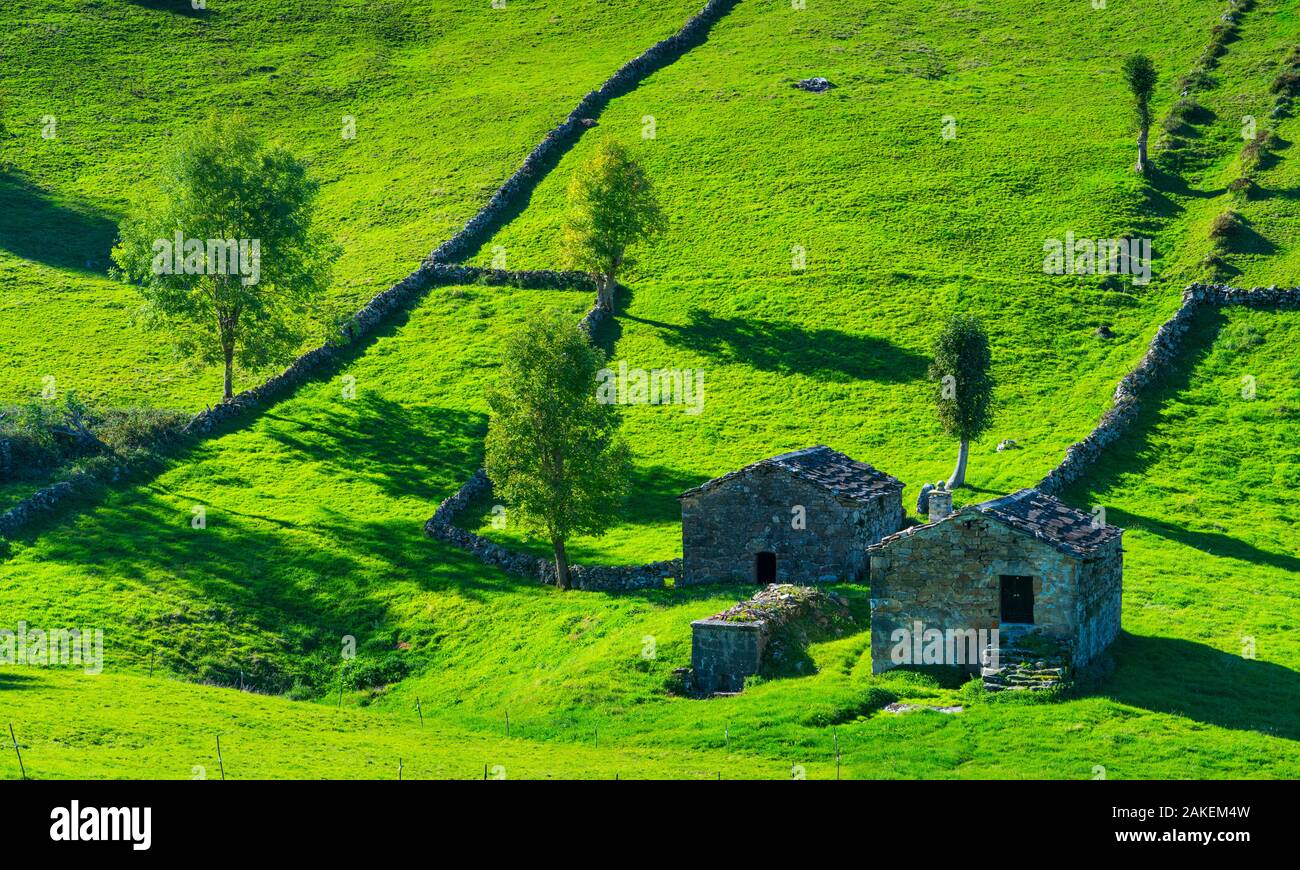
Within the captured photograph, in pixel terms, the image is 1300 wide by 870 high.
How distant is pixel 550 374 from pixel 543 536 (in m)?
6.19

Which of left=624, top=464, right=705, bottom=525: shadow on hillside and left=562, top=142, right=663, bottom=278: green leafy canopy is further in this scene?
left=562, top=142, right=663, bottom=278: green leafy canopy

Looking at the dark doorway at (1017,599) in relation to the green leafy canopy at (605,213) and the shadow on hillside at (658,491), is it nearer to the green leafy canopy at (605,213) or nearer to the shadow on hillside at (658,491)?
the shadow on hillside at (658,491)

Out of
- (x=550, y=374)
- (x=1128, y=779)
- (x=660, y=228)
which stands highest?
(x=660, y=228)

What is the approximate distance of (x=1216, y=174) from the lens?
321ft

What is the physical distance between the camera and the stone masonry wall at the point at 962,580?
47719 mm

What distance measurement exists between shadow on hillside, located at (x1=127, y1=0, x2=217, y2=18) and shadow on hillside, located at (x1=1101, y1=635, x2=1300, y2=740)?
4440 inches

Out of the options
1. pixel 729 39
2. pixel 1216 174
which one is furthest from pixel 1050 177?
pixel 729 39

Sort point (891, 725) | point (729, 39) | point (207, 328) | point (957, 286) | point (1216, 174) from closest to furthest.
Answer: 1. point (891, 725)
2. point (207, 328)
3. point (957, 286)
4. point (1216, 174)
5. point (729, 39)

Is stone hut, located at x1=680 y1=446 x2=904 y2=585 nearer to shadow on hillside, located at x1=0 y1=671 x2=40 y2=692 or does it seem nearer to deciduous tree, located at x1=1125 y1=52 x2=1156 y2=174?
shadow on hillside, located at x1=0 y1=671 x2=40 y2=692

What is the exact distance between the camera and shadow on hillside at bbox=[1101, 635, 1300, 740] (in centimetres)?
4456

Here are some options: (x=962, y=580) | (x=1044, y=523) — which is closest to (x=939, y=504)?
(x=1044, y=523)

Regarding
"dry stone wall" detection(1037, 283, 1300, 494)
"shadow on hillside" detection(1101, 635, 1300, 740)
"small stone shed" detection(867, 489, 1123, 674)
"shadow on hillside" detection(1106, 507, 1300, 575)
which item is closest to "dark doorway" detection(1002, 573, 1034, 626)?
"small stone shed" detection(867, 489, 1123, 674)

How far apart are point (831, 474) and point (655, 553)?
26.6 ft

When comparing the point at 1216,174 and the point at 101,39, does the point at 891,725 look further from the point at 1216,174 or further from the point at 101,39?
the point at 101,39
